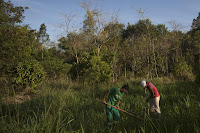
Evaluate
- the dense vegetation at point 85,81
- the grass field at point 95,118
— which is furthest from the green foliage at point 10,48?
the grass field at point 95,118

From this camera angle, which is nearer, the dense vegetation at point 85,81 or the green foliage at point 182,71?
the dense vegetation at point 85,81

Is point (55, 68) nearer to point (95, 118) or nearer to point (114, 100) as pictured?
point (95, 118)

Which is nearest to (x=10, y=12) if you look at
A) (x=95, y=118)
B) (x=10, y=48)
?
(x=10, y=48)

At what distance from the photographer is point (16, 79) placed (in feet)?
24.8

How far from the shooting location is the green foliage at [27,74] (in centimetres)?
764

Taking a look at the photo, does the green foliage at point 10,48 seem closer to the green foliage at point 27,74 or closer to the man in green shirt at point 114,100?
the green foliage at point 27,74

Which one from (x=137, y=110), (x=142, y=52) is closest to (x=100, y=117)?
(x=137, y=110)

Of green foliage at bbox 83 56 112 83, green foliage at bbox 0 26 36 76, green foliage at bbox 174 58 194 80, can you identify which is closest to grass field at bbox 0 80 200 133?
green foliage at bbox 83 56 112 83

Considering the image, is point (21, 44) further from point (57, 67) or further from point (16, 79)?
point (57, 67)

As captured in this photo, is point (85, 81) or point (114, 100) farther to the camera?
point (85, 81)

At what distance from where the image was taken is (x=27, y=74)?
25.5 feet

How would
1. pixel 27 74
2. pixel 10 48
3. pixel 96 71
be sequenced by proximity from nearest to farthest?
pixel 10 48, pixel 27 74, pixel 96 71

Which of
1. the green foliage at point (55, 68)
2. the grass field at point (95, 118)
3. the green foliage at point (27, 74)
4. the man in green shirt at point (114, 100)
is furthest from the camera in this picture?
the green foliage at point (55, 68)

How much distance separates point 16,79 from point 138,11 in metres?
10.5
